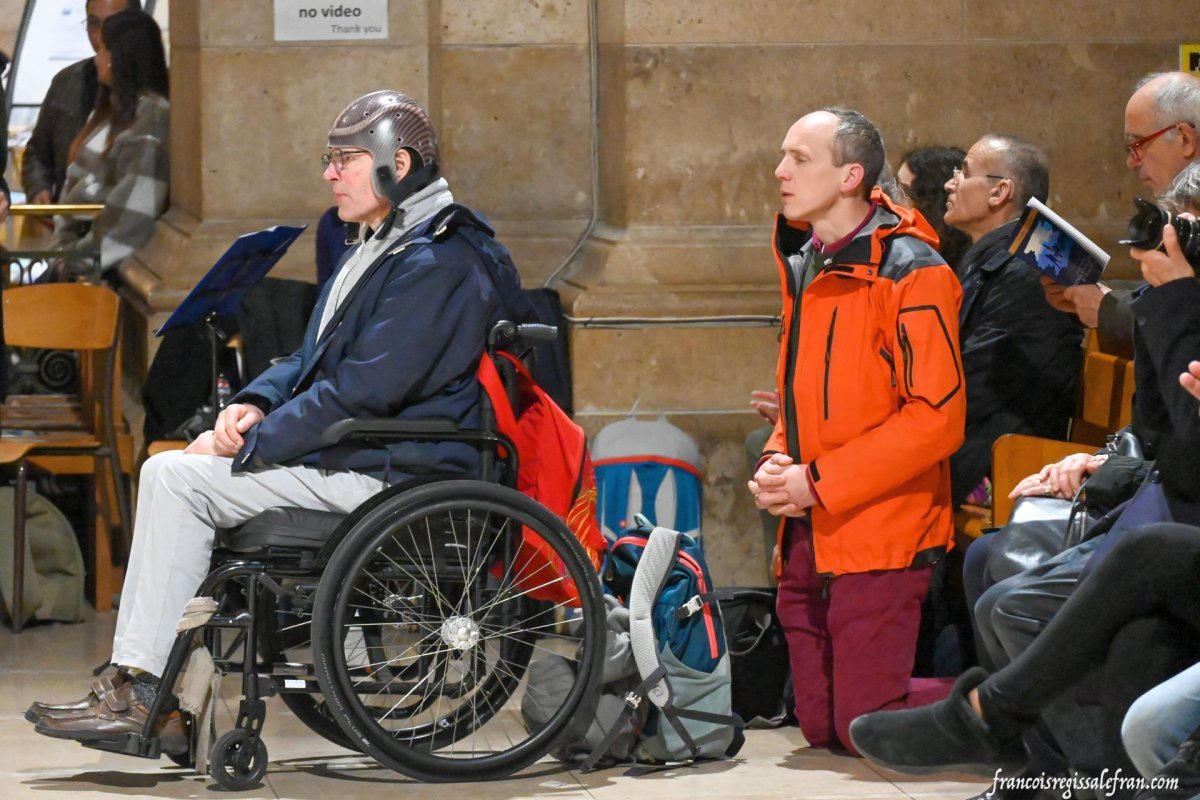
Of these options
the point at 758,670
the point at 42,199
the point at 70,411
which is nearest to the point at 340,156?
the point at 758,670

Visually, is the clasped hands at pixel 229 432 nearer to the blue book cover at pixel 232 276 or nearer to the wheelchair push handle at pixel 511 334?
the wheelchair push handle at pixel 511 334

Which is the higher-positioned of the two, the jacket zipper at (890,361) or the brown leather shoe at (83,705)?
the jacket zipper at (890,361)

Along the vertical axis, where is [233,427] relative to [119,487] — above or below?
above

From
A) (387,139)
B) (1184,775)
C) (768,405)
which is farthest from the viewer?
(768,405)

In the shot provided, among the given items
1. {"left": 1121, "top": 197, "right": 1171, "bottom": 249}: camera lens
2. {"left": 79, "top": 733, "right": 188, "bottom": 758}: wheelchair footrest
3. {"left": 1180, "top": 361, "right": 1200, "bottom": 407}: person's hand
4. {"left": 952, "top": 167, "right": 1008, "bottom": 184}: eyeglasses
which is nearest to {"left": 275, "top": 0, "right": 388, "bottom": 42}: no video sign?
{"left": 952, "top": 167, "right": 1008, "bottom": 184}: eyeglasses

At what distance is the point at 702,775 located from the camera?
4145 mm

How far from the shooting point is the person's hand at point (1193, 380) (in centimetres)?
348

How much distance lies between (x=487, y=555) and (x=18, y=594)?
2.38 m

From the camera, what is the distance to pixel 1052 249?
445 centimetres

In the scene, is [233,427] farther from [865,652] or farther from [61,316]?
[61,316]

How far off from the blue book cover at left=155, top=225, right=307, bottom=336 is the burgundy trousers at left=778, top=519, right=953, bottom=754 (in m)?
1.53

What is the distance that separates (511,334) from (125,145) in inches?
135

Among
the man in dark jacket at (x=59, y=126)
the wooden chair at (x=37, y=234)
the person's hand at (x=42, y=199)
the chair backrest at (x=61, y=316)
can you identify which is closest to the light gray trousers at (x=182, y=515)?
the chair backrest at (x=61, y=316)

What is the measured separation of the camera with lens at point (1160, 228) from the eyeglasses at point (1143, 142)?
1015 mm
